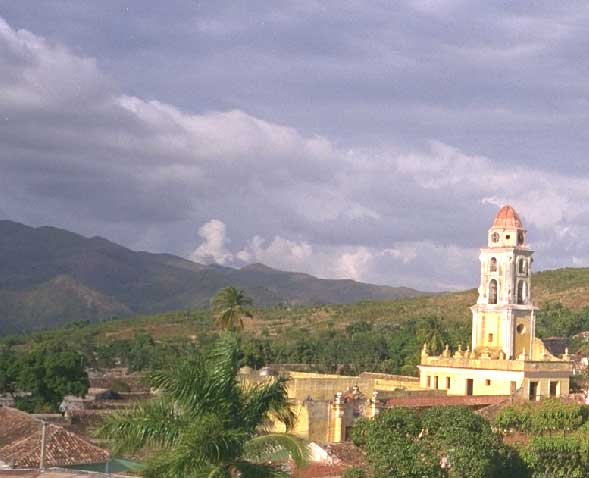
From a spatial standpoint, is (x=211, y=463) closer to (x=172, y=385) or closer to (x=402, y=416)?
(x=172, y=385)

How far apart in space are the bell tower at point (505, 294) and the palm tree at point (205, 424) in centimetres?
3347

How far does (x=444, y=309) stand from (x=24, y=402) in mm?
59687

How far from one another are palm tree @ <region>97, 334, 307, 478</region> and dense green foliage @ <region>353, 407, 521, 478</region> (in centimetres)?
996

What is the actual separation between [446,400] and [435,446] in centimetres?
1489

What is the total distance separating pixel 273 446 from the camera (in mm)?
15758

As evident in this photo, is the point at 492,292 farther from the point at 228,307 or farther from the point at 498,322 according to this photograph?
the point at 228,307

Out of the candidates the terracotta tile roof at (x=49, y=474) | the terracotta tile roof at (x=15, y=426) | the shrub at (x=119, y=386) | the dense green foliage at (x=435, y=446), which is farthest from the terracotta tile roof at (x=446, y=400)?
the shrub at (x=119, y=386)

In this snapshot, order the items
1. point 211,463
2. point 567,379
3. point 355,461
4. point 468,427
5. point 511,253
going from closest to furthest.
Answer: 1. point 211,463
2. point 468,427
3. point 355,461
4. point 567,379
5. point 511,253

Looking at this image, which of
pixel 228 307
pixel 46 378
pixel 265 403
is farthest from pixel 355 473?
pixel 228 307

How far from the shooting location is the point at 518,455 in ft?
91.6

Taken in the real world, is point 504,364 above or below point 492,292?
below

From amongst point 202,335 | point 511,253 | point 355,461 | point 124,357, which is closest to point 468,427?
point 355,461

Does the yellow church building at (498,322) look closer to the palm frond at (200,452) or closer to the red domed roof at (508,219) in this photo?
the red domed roof at (508,219)

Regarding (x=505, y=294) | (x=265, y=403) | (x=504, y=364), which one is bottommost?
(x=265, y=403)
